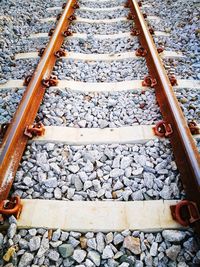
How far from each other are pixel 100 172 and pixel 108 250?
0.73 meters

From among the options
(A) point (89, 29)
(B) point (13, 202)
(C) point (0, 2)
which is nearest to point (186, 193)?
(B) point (13, 202)

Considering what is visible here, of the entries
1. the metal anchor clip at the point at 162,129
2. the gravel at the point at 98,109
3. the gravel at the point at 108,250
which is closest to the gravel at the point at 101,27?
the gravel at the point at 98,109

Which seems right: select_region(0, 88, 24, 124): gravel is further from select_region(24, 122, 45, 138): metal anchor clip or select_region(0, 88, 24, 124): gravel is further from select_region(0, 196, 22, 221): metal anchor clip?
select_region(0, 196, 22, 221): metal anchor clip

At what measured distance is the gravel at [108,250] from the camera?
6.33 ft

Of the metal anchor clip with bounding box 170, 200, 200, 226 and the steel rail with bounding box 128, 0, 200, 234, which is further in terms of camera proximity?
the steel rail with bounding box 128, 0, 200, 234

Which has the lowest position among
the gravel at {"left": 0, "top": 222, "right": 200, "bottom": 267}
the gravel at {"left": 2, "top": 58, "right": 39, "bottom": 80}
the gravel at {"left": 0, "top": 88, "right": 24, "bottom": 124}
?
the gravel at {"left": 0, "top": 222, "right": 200, "bottom": 267}

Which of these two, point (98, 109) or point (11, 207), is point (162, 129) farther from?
point (11, 207)

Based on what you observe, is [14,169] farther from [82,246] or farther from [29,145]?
[82,246]

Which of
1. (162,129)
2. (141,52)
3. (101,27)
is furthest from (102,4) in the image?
(162,129)

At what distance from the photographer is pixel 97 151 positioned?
9.02ft

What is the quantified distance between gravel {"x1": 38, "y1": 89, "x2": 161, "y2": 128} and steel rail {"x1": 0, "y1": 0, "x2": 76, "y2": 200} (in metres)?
0.14

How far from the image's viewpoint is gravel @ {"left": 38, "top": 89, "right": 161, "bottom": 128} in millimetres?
3100

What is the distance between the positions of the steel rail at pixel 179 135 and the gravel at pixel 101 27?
4.86 ft

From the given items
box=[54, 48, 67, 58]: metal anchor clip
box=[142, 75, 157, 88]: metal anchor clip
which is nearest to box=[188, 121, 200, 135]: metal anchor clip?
box=[142, 75, 157, 88]: metal anchor clip
